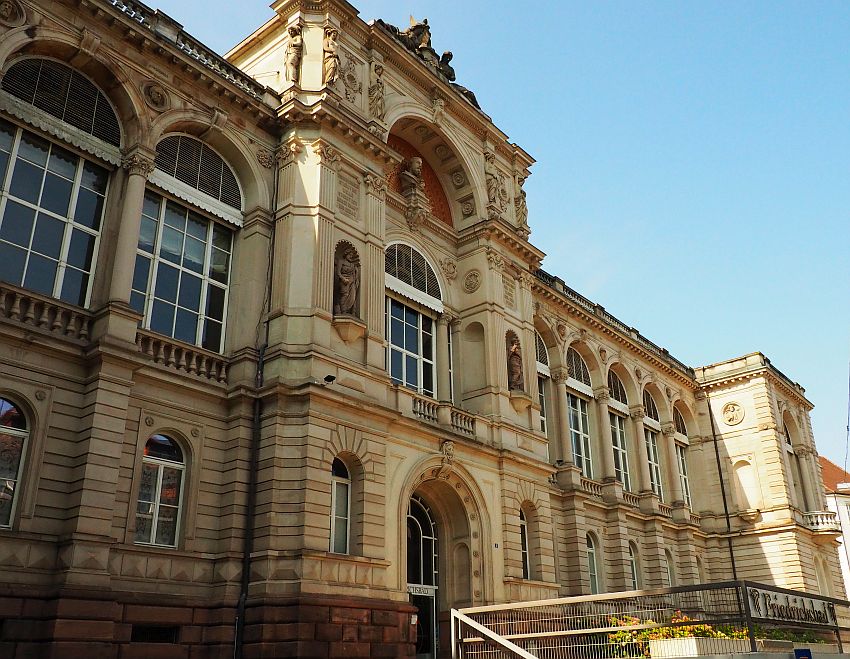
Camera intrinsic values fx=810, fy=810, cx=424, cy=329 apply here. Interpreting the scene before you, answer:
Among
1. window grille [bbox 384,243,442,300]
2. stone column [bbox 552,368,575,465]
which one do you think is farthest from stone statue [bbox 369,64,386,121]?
stone column [bbox 552,368,575,465]

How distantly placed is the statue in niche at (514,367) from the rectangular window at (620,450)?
10794 mm

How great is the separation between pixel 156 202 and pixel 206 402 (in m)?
5.12

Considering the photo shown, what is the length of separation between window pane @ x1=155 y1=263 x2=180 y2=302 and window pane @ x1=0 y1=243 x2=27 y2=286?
321cm

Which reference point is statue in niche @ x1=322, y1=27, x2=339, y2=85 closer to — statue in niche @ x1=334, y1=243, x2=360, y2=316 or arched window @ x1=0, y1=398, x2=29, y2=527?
statue in niche @ x1=334, y1=243, x2=360, y2=316

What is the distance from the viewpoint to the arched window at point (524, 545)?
1000 inches

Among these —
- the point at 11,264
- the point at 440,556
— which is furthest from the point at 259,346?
the point at 440,556

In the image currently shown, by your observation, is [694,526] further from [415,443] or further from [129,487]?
[129,487]

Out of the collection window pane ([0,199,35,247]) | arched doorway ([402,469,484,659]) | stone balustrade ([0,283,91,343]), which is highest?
window pane ([0,199,35,247])

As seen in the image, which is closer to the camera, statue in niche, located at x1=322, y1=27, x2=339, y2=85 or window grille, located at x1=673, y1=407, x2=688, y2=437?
statue in niche, located at x1=322, y1=27, x2=339, y2=85

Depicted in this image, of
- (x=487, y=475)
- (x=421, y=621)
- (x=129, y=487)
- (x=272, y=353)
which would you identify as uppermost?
(x=272, y=353)

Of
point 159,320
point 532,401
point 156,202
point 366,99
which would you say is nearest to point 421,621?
point 532,401

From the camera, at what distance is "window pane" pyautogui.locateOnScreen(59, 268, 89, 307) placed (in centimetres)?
1736

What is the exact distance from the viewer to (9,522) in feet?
49.2

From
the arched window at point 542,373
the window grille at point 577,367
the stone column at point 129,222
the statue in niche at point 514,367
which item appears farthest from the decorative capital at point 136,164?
the window grille at point 577,367
